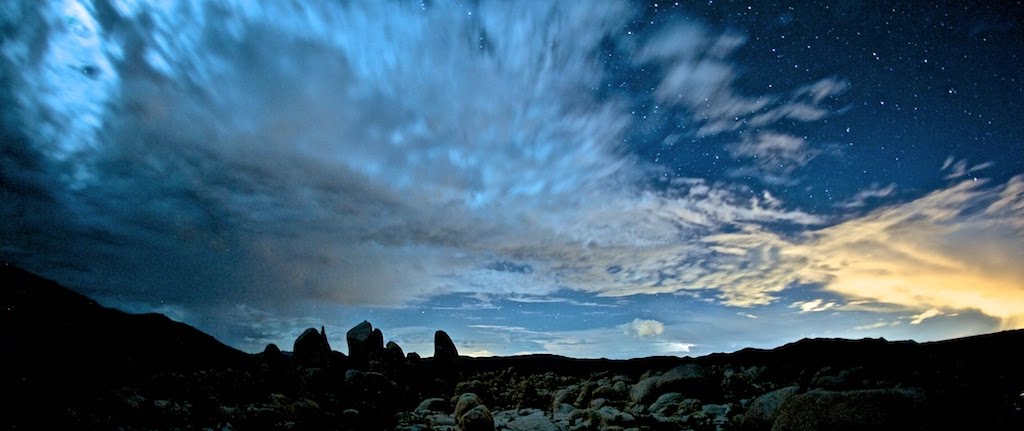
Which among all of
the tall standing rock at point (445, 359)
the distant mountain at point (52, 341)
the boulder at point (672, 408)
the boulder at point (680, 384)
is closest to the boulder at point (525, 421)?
the boulder at point (672, 408)

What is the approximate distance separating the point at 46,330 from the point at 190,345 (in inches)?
1205

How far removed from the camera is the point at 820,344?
35062mm

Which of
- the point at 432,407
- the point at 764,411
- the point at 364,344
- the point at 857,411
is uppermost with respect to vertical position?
the point at 364,344

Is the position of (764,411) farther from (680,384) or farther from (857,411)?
(680,384)

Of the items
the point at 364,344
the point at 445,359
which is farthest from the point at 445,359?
the point at 364,344

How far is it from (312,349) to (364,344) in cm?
393

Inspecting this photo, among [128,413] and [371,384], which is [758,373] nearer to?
[371,384]

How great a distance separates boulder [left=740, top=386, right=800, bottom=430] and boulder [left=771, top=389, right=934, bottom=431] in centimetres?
Result: 130

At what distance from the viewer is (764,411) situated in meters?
7.98

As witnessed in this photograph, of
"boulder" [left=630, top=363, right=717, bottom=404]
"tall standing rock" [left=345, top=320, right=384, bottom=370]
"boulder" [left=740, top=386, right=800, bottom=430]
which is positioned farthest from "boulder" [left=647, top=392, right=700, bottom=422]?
"tall standing rock" [left=345, top=320, right=384, bottom=370]

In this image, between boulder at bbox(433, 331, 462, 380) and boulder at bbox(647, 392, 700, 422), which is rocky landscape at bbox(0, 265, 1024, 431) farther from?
boulder at bbox(433, 331, 462, 380)

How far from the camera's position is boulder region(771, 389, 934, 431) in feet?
17.3

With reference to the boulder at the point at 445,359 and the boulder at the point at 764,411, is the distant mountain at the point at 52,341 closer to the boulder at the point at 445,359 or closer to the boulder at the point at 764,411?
the boulder at the point at 764,411

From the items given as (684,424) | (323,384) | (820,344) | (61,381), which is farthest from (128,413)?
(820,344)
